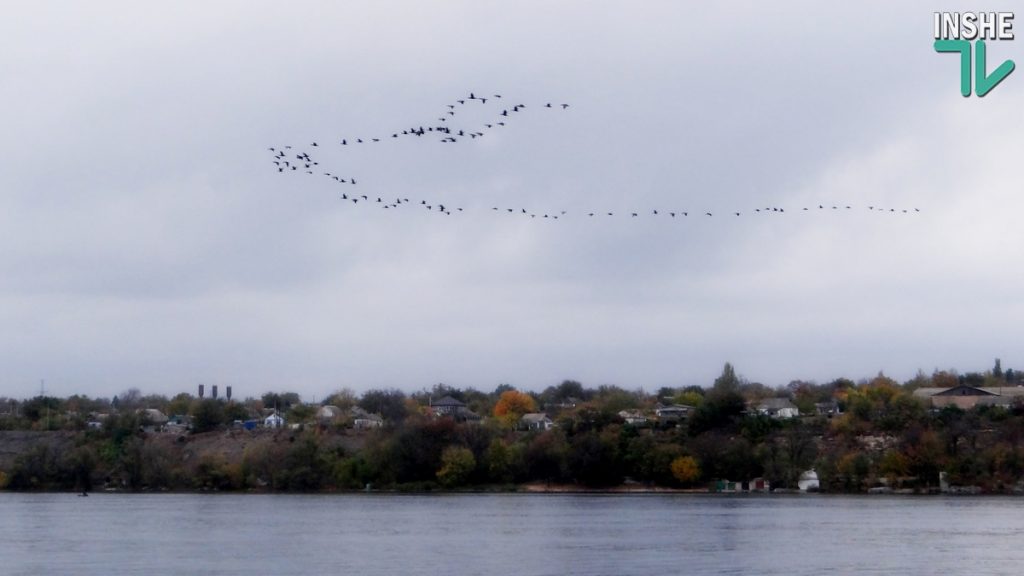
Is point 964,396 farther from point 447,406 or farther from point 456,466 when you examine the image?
point 447,406

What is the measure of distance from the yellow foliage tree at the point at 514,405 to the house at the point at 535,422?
9.83 m

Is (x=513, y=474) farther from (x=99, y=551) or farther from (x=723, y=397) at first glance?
(x=99, y=551)

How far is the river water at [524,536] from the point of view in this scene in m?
56.8

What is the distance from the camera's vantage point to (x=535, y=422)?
14838cm

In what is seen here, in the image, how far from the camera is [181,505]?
10494cm

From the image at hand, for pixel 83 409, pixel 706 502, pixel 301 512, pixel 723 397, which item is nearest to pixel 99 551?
pixel 301 512

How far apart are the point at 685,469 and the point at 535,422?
38.0 m

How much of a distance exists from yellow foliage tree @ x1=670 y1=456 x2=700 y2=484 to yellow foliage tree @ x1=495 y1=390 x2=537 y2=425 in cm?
5443

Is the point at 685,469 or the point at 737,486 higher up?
the point at 685,469

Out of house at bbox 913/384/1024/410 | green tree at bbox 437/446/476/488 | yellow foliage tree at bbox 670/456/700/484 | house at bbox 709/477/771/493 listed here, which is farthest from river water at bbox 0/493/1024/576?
house at bbox 913/384/1024/410

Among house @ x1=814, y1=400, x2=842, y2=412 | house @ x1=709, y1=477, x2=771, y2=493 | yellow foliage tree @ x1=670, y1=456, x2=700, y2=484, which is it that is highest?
house @ x1=814, y1=400, x2=842, y2=412

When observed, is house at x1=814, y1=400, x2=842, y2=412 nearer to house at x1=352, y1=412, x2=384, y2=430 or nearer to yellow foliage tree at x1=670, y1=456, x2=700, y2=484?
yellow foliage tree at x1=670, y1=456, x2=700, y2=484

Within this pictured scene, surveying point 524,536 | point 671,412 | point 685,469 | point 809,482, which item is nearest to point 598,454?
point 685,469

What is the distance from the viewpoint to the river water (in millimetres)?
56844
